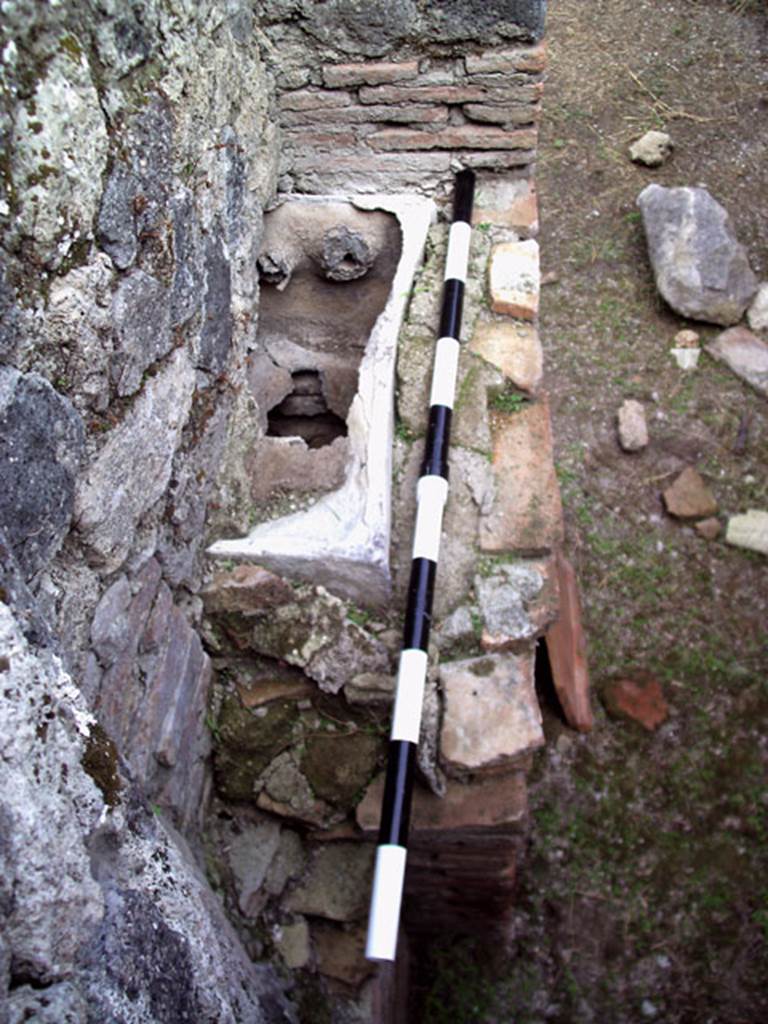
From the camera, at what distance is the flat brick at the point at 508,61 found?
2.50 metres

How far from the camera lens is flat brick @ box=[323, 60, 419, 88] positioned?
2.51 meters

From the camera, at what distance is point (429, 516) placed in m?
2.16

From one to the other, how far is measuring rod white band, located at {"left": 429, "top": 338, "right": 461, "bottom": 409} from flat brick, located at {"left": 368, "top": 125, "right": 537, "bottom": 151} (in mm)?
642

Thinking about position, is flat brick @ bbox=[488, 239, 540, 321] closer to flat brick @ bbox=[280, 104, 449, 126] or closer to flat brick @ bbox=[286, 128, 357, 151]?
flat brick @ bbox=[280, 104, 449, 126]

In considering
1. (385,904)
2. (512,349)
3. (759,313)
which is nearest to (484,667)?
(385,904)

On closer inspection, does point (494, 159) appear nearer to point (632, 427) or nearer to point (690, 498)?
point (632, 427)

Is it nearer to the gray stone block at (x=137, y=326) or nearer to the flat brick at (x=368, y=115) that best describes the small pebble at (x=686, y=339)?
the flat brick at (x=368, y=115)

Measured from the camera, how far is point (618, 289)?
395 centimetres

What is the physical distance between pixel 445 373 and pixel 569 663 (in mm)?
1143

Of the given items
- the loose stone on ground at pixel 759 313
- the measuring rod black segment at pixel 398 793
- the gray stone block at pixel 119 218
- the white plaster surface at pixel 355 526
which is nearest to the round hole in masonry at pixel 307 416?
the white plaster surface at pixel 355 526

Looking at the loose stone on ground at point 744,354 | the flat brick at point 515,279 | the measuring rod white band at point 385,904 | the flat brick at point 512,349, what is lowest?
the measuring rod white band at point 385,904

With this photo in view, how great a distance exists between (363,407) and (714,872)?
5.68 ft

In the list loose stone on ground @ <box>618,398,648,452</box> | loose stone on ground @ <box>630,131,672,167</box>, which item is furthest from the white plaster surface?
loose stone on ground @ <box>630,131,672,167</box>

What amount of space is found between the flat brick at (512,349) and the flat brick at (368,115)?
59 centimetres
